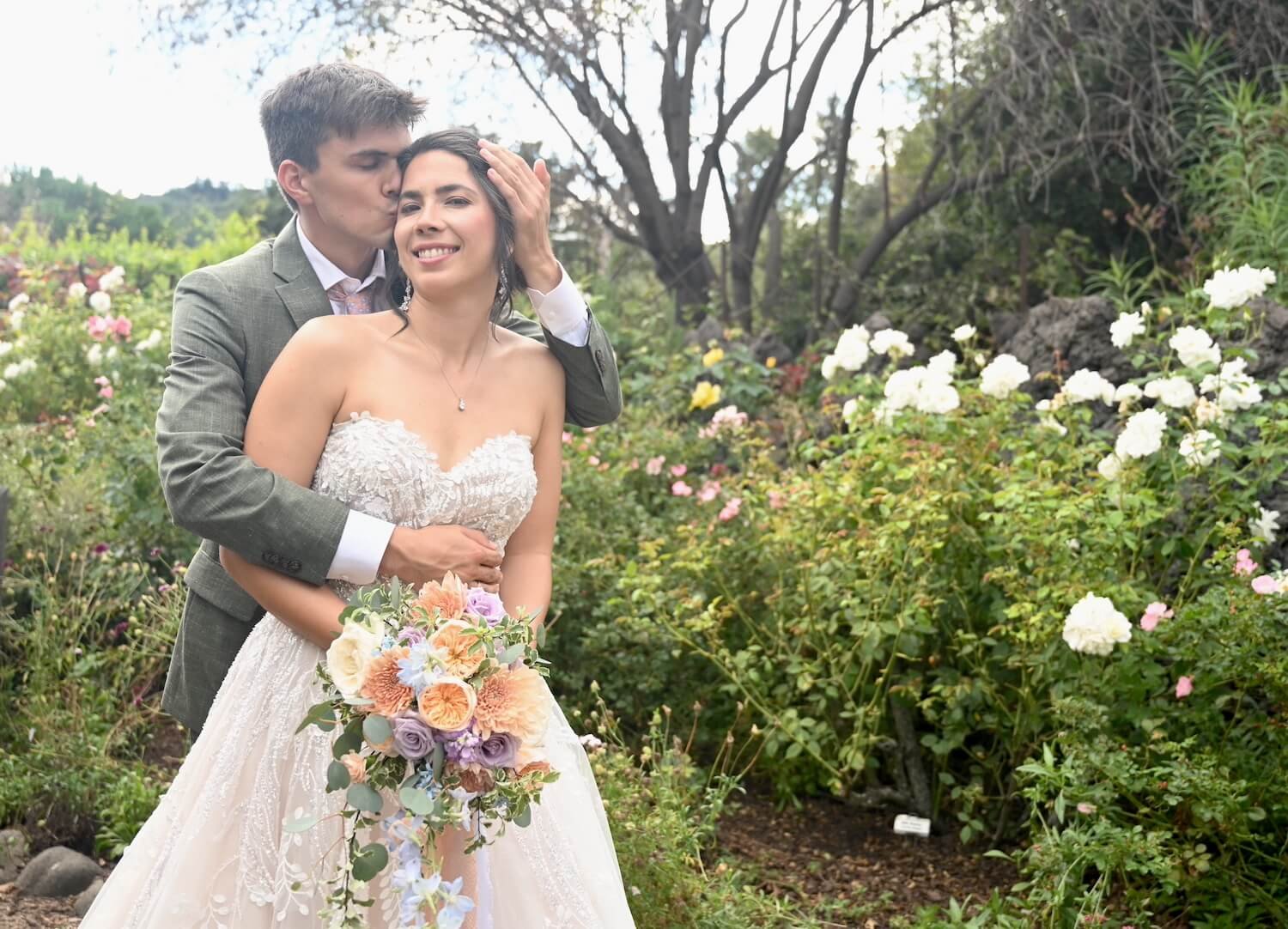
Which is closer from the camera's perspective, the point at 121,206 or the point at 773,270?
the point at 773,270

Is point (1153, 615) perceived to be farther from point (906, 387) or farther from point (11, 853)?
point (11, 853)

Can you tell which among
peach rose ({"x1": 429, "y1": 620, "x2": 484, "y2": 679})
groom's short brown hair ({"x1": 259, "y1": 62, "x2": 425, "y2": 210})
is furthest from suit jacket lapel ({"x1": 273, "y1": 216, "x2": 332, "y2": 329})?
peach rose ({"x1": 429, "y1": 620, "x2": 484, "y2": 679})

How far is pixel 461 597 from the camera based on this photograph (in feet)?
6.57

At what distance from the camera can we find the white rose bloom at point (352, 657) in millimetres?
1888

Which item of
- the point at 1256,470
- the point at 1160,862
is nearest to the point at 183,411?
the point at 1160,862

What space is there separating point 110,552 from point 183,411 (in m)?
3.25

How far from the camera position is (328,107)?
264cm

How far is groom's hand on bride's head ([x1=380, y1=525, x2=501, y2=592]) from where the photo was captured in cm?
230

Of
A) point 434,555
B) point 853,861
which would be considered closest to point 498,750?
point 434,555

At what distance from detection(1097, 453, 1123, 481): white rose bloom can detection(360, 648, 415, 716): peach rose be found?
8.63 ft

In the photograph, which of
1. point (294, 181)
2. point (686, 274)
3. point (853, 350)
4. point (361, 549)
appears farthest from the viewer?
point (686, 274)

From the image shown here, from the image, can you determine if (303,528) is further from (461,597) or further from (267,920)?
(267,920)

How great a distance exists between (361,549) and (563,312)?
615mm

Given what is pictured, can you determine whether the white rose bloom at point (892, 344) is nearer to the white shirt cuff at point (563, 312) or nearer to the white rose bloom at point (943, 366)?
the white rose bloom at point (943, 366)
